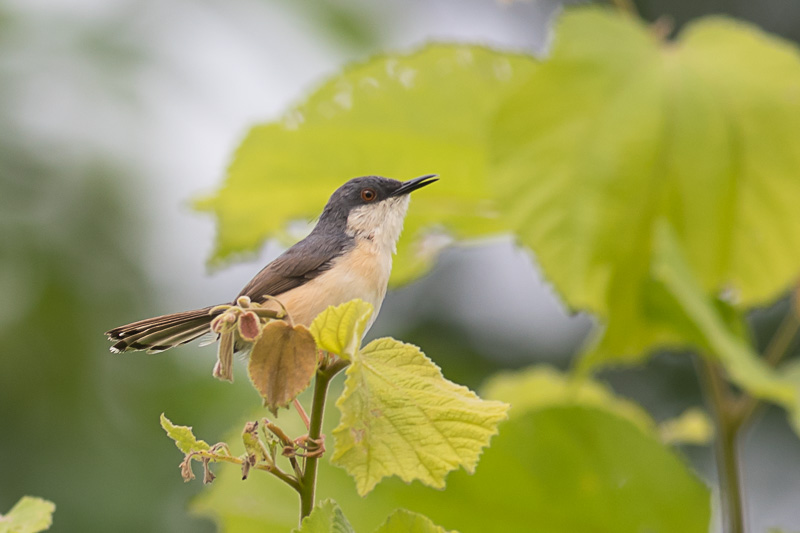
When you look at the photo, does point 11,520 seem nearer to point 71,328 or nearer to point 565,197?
point 565,197

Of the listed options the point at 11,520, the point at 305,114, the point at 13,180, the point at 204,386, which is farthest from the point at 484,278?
the point at 11,520

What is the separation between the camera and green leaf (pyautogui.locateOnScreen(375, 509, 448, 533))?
1.18 m

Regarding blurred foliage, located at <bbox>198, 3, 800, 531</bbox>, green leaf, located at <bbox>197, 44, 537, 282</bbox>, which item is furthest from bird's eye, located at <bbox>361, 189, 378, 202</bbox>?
green leaf, located at <bbox>197, 44, 537, 282</bbox>

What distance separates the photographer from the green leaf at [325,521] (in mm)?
1068

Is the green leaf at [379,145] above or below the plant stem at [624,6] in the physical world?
below

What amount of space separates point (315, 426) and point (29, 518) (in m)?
0.52

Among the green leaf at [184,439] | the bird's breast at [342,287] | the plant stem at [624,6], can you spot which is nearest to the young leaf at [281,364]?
the green leaf at [184,439]

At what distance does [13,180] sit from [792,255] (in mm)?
6799

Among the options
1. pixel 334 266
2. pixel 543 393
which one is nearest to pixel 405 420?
pixel 334 266

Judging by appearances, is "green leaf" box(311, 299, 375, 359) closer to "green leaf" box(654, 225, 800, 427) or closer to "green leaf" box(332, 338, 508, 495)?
"green leaf" box(332, 338, 508, 495)

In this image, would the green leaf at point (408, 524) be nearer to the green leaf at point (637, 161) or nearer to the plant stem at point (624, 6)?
the green leaf at point (637, 161)

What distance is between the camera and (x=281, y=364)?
1.07 meters

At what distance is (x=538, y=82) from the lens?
218 cm

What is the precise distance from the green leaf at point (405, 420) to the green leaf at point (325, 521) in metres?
0.04
